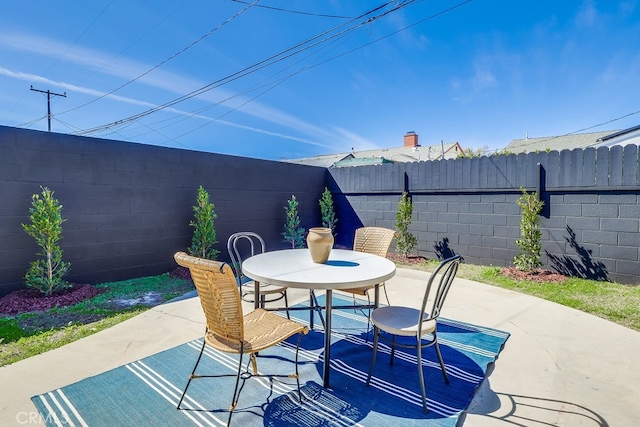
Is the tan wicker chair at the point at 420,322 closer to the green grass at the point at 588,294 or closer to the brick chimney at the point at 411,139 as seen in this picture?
the green grass at the point at 588,294

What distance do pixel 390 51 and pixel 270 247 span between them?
5652mm

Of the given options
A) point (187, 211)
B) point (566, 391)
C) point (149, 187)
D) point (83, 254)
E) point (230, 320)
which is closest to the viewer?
point (230, 320)

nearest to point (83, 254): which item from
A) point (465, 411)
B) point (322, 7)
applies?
point (465, 411)

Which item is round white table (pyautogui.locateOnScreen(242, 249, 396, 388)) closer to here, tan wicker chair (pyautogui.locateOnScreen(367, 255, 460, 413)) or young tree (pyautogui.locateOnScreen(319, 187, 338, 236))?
tan wicker chair (pyautogui.locateOnScreen(367, 255, 460, 413))

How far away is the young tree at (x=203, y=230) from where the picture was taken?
492cm

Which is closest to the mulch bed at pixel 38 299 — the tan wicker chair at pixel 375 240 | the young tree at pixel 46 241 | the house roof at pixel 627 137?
the young tree at pixel 46 241

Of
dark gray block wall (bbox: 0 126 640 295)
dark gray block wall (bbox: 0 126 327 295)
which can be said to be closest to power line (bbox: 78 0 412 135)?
dark gray block wall (bbox: 0 126 640 295)

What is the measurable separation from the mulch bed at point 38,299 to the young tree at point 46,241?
0.09 metres

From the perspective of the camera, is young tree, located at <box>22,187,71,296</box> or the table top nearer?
the table top

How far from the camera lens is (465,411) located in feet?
5.66

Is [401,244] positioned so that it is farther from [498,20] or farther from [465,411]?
[498,20]

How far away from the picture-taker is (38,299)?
3.46 metres

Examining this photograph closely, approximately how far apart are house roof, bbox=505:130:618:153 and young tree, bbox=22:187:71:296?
576 inches

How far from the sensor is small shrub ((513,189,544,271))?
450cm
